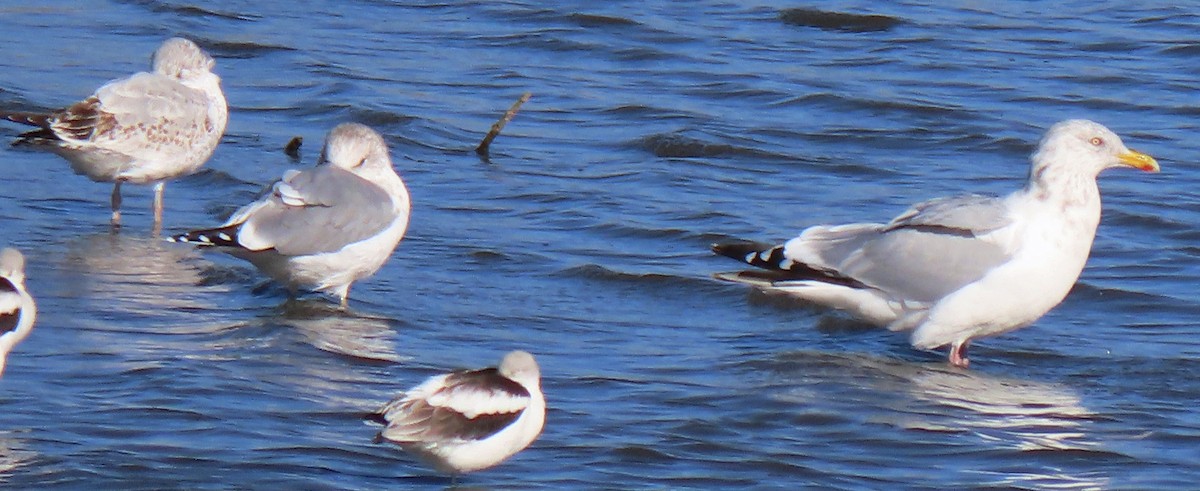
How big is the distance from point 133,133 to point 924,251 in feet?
13.4

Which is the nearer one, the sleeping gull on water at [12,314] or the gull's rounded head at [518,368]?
the gull's rounded head at [518,368]

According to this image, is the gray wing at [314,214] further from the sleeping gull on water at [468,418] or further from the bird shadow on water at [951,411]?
the sleeping gull on water at [468,418]

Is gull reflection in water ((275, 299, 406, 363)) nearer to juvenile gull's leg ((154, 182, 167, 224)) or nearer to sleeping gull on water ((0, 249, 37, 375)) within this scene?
sleeping gull on water ((0, 249, 37, 375))

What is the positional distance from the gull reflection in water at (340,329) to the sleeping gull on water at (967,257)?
4.83 feet

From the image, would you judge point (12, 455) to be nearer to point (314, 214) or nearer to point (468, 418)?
point (468, 418)

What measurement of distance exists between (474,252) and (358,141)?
0.97m

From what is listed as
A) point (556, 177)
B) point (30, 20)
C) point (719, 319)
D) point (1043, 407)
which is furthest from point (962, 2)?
point (1043, 407)

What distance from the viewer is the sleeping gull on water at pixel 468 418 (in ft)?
18.3

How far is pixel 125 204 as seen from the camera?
10.4 meters

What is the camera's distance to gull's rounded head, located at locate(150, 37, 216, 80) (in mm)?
10359

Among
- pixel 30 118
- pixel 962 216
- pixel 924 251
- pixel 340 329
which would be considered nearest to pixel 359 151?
pixel 340 329

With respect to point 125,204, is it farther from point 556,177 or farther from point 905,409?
point 905,409

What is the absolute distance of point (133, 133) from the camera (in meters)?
9.88

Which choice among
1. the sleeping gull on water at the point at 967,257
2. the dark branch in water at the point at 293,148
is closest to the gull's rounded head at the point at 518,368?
the sleeping gull on water at the point at 967,257
